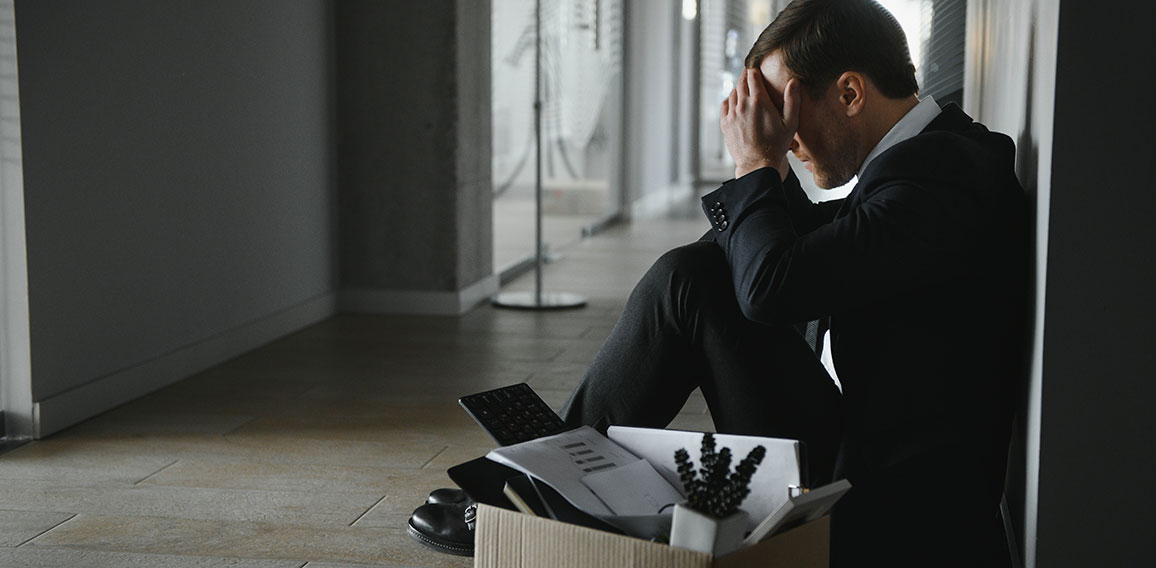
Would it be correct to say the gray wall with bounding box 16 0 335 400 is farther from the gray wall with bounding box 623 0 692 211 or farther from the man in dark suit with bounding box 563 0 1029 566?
the gray wall with bounding box 623 0 692 211

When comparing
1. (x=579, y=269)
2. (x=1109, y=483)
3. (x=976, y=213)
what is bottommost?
(x=579, y=269)

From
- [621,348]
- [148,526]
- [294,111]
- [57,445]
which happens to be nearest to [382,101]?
[294,111]

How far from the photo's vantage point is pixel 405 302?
4.96 meters

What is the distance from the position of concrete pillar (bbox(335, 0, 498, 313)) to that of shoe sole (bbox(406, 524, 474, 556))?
8.97 feet

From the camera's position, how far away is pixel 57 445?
2885 mm

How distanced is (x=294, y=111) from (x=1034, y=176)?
340 cm

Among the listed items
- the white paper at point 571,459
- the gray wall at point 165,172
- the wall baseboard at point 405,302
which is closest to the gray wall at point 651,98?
the wall baseboard at point 405,302

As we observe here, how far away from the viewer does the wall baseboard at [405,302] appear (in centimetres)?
493

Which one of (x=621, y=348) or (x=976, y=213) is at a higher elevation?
(x=976, y=213)

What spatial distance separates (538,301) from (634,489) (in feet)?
12.4

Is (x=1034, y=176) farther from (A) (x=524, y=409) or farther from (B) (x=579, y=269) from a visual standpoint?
(B) (x=579, y=269)

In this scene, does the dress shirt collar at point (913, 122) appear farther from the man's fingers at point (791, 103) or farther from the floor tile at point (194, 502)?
the floor tile at point (194, 502)

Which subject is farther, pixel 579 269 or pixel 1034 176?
pixel 579 269

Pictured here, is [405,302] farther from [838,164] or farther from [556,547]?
[556,547]
